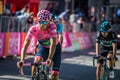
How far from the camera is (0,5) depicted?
53.2 feet

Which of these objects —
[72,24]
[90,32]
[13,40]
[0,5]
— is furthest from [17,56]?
[90,32]

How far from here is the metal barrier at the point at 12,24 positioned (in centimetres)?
1664

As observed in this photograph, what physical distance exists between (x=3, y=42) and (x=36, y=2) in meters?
7.61

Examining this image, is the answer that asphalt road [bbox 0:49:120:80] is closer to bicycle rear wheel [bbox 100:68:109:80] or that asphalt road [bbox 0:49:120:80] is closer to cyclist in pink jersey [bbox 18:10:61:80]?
bicycle rear wheel [bbox 100:68:109:80]

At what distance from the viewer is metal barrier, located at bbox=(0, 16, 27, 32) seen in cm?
1664

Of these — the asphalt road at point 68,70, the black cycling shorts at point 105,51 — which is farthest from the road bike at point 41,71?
the asphalt road at point 68,70

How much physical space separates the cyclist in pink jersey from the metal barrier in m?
8.69

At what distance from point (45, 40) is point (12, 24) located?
9.71 metres

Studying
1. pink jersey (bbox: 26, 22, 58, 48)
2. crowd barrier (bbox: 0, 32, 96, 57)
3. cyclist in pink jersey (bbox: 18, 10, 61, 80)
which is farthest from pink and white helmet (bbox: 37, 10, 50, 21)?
crowd barrier (bbox: 0, 32, 96, 57)

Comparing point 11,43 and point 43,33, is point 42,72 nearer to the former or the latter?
point 43,33

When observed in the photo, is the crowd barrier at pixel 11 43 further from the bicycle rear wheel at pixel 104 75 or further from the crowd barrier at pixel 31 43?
the bicycle rear wheel at pixel 104 75

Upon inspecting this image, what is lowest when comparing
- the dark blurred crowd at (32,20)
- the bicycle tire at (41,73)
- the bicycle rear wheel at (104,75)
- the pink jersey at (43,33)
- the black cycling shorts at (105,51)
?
the bicycle rear wheel at (104,75)

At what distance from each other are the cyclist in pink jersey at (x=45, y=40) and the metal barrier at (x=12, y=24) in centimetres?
869

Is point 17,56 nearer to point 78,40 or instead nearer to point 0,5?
point 0,5
